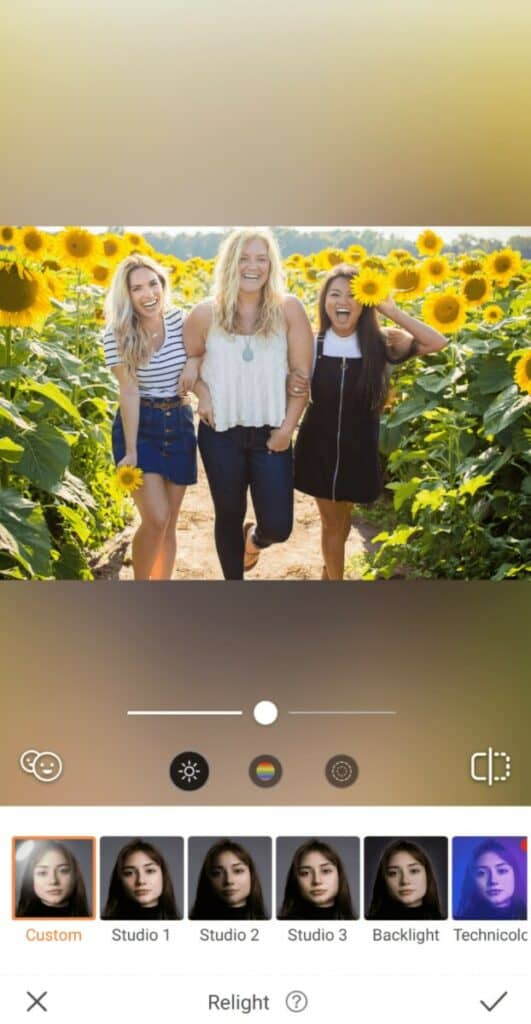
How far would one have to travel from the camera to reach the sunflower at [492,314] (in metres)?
1.77

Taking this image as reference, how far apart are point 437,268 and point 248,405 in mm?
346

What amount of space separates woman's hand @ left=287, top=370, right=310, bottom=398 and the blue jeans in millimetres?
67

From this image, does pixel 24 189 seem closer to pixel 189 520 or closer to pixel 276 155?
pixel 276 155

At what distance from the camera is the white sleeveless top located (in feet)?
5.42

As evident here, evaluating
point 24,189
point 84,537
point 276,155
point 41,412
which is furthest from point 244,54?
point 84,537

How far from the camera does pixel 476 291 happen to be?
5.70ft

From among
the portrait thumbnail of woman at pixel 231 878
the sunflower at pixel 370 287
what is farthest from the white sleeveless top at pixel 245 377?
the portrait thumbnail of woman at pixel 231 878

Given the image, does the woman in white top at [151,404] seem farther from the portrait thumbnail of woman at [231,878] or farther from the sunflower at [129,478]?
the portrait thumbnail of woman at [231,878]

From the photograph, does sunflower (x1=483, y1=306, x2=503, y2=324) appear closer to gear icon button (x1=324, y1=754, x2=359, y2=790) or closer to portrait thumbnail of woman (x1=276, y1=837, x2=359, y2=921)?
gear icon button (x1=324, y1=754, x2=359, y2=790)

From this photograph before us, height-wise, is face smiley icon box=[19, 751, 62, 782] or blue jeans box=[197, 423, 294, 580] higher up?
blue jeans box=[197, 423, 294, 580]

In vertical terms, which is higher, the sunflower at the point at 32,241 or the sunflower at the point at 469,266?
the sunflower at the point at 32,241
